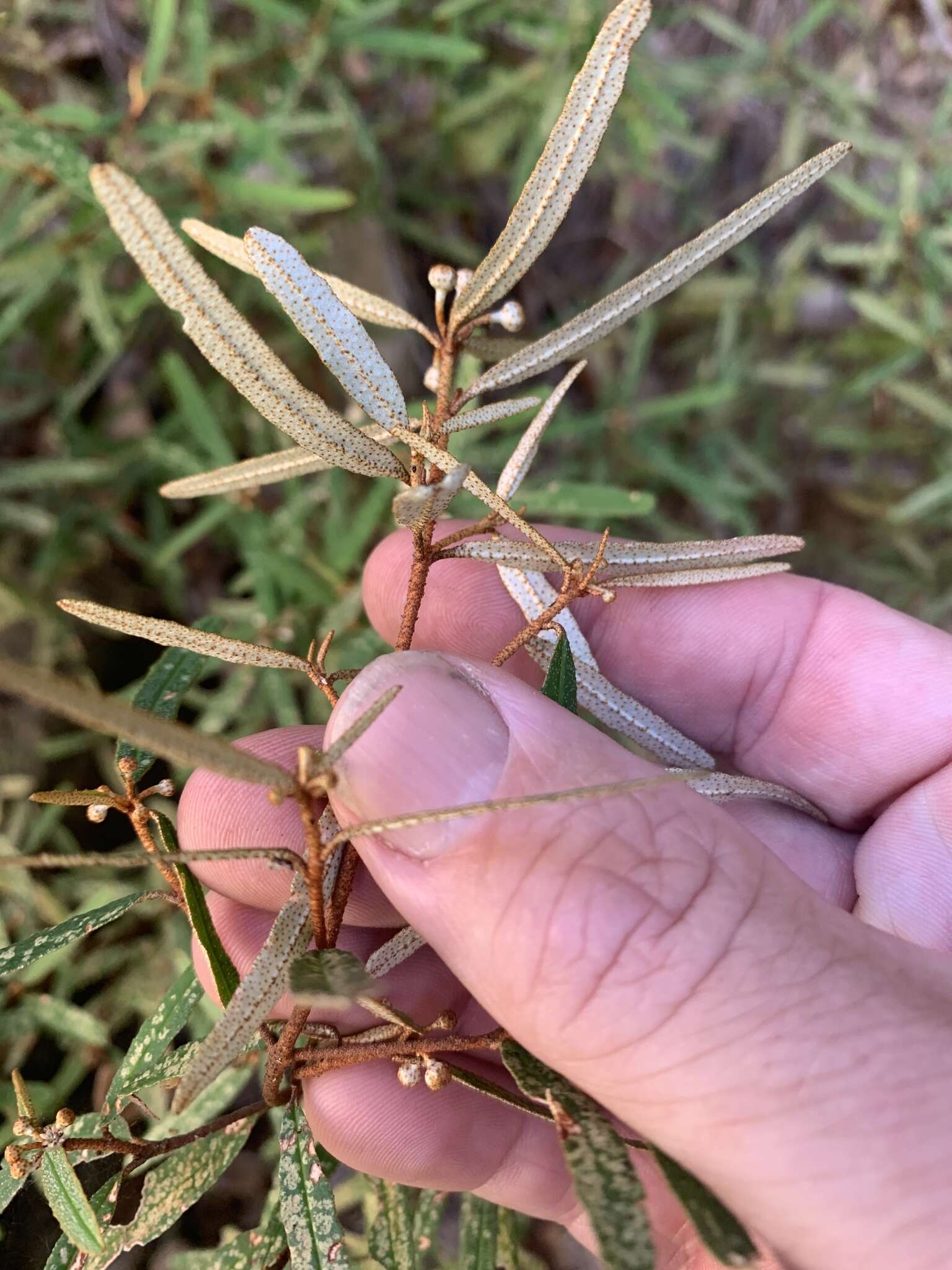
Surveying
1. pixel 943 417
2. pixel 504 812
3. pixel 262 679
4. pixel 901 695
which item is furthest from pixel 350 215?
pixel 504 812

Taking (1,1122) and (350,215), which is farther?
(350,215)

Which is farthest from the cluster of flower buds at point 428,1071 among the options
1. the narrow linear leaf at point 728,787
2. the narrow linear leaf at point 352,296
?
the narrow linear leaf at point 352,296

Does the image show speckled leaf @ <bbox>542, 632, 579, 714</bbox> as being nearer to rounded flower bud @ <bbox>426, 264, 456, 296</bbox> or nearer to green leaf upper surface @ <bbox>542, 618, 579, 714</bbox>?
green leaf upper surface @ <bbox>542, 618, 579, 714</bbox>

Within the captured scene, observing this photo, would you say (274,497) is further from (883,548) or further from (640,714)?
(883,548)

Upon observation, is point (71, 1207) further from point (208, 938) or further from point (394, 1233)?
point (394, 1233)

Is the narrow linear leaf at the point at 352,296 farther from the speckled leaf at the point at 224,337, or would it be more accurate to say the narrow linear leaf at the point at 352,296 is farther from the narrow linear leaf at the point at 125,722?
the narrow linear leaf at the point at 125,722

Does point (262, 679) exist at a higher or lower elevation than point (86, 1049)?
higher
